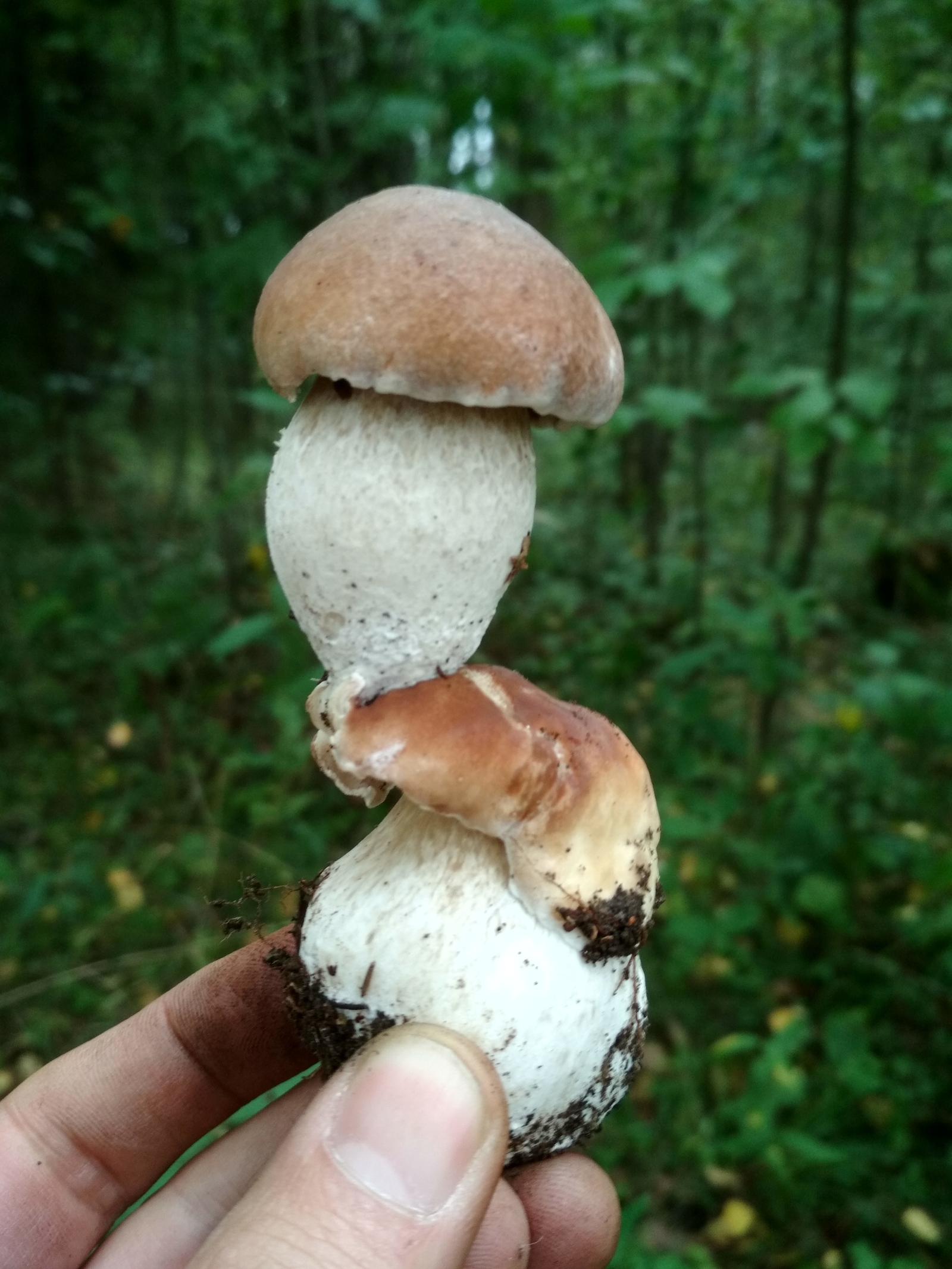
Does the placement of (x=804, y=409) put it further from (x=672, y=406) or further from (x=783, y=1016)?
(x=783, y=1016)

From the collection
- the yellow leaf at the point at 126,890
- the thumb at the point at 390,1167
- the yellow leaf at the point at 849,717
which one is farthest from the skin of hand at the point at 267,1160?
the yellow leaf at the point at 849,717

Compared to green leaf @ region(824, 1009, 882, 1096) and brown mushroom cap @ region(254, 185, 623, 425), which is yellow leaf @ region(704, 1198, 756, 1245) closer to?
green leaf @ region(824, 1009, 882, 1096)

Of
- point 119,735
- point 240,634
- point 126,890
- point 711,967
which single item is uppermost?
point 240,634

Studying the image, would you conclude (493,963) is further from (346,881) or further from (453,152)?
(453,152)

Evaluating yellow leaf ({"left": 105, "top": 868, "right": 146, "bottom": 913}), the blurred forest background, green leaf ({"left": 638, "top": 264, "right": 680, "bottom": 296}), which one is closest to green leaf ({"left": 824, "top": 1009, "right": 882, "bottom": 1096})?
the blurred forest background

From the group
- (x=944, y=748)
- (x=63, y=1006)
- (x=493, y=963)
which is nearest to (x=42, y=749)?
(x=63, y=1006)

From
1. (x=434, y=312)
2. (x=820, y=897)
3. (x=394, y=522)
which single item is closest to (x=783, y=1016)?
(x=820, y=897)
